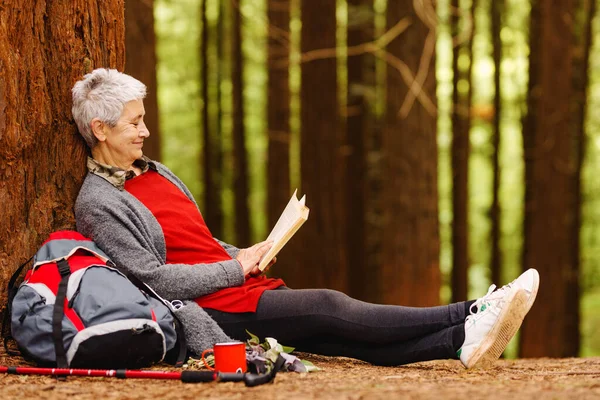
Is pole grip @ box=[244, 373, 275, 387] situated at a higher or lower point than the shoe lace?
lower

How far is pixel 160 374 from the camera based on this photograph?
3.77 meters

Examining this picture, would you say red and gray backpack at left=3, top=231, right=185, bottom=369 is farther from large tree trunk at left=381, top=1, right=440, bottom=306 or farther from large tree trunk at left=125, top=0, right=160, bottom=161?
large tree trunk at left=381, top=1, right=440, bottom=306

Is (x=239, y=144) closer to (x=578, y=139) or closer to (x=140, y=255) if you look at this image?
(x=578, y=139)

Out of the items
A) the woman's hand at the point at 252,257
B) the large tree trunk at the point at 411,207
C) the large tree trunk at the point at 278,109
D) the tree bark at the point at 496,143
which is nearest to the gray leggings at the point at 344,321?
the woman's hand at the point at 252,257

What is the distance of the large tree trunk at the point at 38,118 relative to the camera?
4.43 m

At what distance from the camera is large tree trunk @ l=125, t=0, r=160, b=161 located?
787 centimetres

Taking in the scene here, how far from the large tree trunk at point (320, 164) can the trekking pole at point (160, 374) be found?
19.3ft

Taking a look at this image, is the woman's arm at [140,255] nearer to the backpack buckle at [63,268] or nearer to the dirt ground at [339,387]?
the backpack buckle at [63,268]

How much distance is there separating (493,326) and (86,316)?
2.07 metres

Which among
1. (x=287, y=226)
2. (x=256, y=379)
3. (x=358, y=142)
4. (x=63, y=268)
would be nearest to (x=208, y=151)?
(x=358, y=142)

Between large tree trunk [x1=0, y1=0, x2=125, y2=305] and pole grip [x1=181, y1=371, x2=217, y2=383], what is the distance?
1.36 metres

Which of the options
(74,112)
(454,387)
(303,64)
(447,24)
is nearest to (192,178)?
(447,24)

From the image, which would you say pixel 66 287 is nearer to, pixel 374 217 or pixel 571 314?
pixel 374 217

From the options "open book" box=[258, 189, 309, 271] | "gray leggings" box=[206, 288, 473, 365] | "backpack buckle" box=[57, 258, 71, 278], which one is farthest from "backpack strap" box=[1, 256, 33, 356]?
"open book" box=[258, 189, 309, 271]
